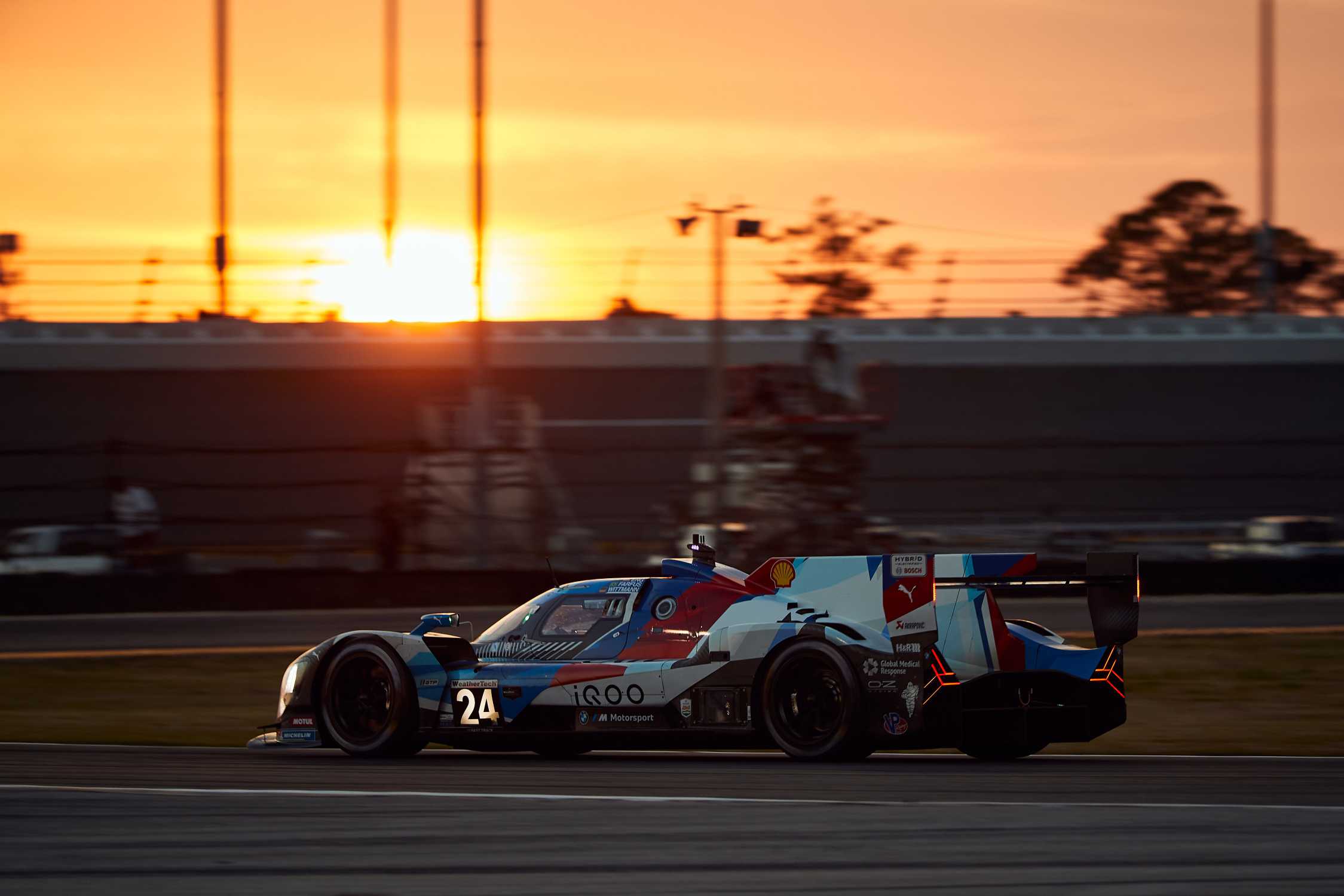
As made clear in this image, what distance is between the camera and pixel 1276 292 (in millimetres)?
55188

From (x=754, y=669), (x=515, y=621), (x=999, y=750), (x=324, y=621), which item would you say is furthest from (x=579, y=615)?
(x=324, y=621)

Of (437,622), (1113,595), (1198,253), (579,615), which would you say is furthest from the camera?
(1198,253)

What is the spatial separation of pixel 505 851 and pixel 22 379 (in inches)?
1639

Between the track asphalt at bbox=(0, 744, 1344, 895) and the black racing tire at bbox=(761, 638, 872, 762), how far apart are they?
0.47 feet

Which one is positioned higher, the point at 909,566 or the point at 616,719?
the point at 909,566

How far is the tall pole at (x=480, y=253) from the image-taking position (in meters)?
25.7

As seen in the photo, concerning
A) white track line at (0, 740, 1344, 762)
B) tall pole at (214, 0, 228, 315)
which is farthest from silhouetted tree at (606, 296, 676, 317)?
white track line at (0, 740, 1344, 762)

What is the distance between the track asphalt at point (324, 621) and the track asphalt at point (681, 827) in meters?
10.4

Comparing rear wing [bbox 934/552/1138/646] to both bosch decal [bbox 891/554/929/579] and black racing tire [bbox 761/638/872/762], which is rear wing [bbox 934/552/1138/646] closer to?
bosch decal [bbox 891/554/929/579]

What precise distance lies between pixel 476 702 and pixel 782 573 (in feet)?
6.32

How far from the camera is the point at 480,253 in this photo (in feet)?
88.7

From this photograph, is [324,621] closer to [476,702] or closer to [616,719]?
[476,702]

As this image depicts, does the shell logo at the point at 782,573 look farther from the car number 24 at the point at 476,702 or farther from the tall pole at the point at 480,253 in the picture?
the tall pole at the point at 480,253

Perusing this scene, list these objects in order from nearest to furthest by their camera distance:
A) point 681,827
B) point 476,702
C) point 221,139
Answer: point 681,827, point 476,702, point 221,139
